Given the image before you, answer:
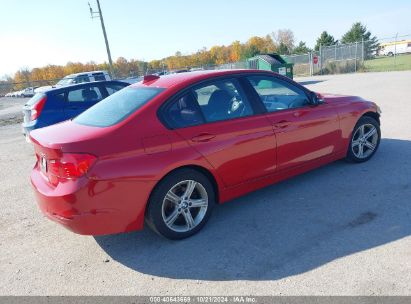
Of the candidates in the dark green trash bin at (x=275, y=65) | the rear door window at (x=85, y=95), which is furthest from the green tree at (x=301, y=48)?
the rear door window at (x=85, y=95)

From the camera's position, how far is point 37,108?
24.5 ft

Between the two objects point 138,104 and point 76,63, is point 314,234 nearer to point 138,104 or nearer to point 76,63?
point 138,104

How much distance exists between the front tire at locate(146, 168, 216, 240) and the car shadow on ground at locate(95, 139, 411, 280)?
0.46 ft

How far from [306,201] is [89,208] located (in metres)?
2.48

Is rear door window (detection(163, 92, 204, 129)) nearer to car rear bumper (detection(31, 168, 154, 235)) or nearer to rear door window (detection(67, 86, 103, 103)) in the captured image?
car rear bumper (detection(31, 168, 154, 235))

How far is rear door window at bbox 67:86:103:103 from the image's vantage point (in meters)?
7.84

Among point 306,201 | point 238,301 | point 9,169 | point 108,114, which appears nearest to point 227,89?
point 108,114

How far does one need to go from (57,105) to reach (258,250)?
6285mm

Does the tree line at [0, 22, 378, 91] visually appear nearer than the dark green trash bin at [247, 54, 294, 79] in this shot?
No

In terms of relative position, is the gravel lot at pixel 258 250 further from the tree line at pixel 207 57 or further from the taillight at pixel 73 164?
the tree line at pixel 207 57

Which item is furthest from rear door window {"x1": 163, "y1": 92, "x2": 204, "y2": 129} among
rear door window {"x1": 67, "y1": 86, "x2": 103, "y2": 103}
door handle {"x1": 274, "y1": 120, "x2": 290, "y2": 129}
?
rear door window {"x1": 67, "y1": 86, "x2": 103, "y2": 103}

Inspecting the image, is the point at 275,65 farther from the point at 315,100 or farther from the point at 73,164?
the point at 73,164

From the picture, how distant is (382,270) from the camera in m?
2.67

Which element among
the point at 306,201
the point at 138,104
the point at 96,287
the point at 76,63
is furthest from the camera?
the point at 76,63
